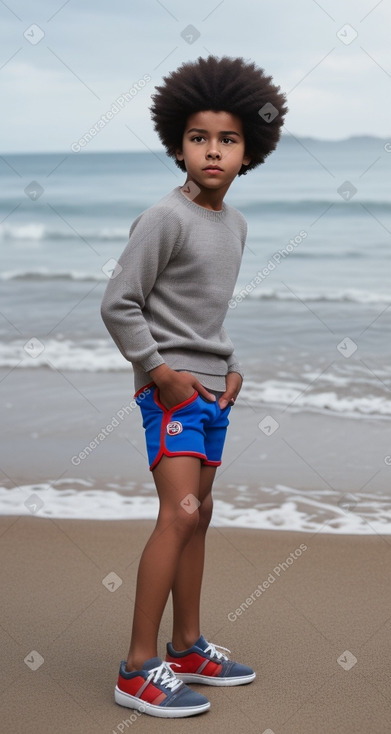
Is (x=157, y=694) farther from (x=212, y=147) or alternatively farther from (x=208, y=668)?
(x=212, y=147)

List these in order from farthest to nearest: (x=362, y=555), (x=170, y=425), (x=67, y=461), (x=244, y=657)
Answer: (x=67, y=461)
(x=362, y=555)
(x=244, y=657)
(x=170, y=425)

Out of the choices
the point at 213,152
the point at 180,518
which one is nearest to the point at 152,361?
the point at 180,518

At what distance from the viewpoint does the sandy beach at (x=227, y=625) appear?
103 inches

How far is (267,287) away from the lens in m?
11.2

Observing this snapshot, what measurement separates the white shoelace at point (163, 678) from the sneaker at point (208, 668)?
19 cm

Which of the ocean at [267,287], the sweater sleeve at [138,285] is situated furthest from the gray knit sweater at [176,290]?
the ocean at [267,287]

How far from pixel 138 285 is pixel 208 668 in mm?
1090

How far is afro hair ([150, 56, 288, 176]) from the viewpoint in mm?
2734

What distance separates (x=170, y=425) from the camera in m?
2.67

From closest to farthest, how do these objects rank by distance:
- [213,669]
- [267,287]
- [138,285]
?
[138,285] < [213,669] < [267,287]

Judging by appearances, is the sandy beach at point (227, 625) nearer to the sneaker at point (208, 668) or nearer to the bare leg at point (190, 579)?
the sneaker at point (208, 668)

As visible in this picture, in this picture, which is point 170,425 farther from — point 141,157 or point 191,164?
point 141,157

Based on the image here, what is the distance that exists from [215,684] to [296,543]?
117cm

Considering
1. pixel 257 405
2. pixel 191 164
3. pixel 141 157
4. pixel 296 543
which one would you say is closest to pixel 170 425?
pixel 191 164
